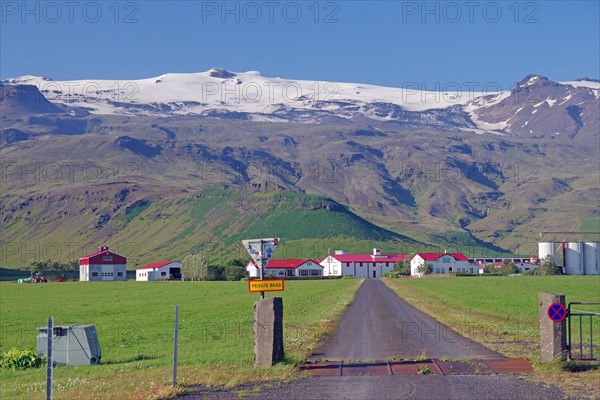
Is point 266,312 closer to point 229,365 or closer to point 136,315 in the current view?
point 229,365

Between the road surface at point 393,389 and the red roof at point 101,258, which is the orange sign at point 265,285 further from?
the red roof at point 101,258

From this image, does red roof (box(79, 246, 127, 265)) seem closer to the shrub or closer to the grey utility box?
the shrub

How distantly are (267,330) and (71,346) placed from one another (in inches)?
312

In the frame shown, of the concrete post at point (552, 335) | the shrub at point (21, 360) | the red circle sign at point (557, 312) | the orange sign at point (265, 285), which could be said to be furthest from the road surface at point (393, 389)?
the shrub at point (21, 360)

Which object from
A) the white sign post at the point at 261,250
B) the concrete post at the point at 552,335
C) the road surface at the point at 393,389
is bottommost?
the road surface at the point at 393,389

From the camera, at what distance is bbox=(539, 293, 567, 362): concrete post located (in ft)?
77.7

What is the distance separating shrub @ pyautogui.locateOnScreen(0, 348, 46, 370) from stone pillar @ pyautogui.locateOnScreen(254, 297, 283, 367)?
29.2 ft

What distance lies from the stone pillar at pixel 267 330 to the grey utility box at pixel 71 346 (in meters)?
6.83

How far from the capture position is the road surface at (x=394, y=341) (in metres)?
27.8

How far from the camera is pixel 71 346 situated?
28.0 m

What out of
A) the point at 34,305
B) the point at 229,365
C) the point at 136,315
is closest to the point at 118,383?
the point at 229,365

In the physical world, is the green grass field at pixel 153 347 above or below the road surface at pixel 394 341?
below

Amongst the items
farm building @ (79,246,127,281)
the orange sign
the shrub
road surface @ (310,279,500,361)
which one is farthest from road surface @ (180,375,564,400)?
farm building @ (79,246,127,281)

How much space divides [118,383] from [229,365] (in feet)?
12.4
